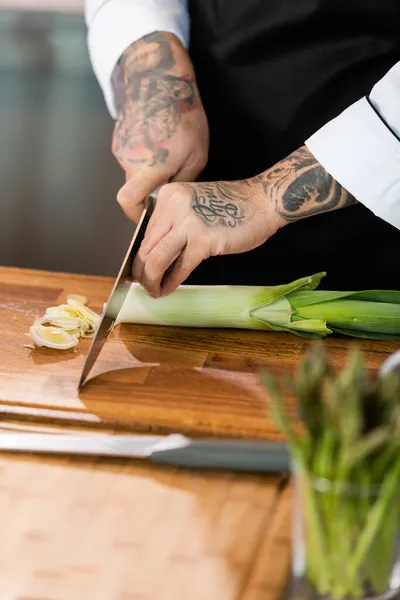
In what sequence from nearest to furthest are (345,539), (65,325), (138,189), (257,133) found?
(345,539) < (65,325) < (138,189) < (257,133)

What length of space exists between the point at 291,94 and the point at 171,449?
2.51 ft

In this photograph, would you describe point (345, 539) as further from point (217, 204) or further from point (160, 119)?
point (160, 119)

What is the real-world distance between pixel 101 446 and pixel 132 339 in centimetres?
36

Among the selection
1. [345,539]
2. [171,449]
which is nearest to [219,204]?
[171,449]

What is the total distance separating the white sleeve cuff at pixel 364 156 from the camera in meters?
1.21

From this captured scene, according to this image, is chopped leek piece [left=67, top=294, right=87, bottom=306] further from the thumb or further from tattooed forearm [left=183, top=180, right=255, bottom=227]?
tattooed forearm [left=183, top=180, right=255, bottom=227]

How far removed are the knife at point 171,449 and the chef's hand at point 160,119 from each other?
0.54 m

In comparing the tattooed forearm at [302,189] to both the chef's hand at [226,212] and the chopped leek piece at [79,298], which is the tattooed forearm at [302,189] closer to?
the chef's hand at [226,212]

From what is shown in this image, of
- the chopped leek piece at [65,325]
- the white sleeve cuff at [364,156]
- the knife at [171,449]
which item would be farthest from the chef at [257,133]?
the knife at [171,449]

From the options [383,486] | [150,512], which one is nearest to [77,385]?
[150,512]

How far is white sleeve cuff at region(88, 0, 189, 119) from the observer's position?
60.1 inches

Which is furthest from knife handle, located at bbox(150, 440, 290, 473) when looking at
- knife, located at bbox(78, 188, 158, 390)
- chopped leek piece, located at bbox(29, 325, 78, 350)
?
chopped leek piece, located at bbox(29, 325, 78, 350)

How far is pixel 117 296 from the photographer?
1.24 m

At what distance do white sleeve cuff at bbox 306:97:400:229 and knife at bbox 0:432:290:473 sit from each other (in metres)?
0.45
